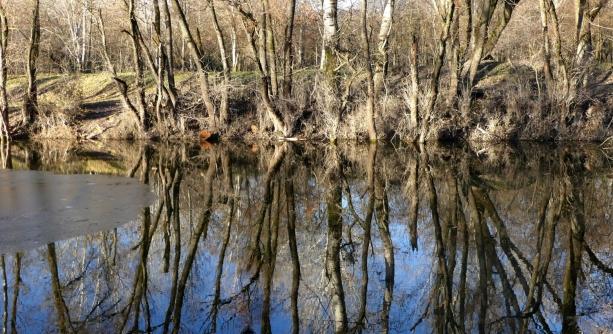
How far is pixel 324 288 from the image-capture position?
6.90 meters

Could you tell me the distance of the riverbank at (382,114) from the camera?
69.4ft

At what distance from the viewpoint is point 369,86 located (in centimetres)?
1984

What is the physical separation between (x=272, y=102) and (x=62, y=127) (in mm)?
9274

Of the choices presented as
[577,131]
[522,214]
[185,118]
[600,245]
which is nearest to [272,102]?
[185,118]

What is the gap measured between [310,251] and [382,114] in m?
14.2

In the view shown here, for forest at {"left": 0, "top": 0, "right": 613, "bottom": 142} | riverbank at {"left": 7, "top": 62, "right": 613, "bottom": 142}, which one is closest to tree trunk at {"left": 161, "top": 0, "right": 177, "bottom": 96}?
forest at {"left": 0, "top": 0, "right": 613, "bottom": 142}

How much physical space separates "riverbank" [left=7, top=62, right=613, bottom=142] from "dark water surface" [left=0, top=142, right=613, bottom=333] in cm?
690

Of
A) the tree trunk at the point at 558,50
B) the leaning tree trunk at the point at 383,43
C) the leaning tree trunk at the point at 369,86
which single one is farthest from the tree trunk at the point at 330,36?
the tree trunk at the point at 558,50

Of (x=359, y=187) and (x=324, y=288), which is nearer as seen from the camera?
(x=324, y=288)

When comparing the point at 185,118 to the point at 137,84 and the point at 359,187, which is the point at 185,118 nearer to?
the point at 137,84

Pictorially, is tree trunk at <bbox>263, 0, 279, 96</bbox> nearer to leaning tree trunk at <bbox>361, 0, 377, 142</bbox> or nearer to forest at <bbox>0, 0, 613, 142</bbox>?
forest at <bbox>0, 0, 613, 142</bbox>

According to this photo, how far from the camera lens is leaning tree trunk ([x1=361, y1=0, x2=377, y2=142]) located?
19.7m

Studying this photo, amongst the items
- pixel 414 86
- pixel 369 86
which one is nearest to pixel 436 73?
pixel 414 86

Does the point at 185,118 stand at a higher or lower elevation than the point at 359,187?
higher
